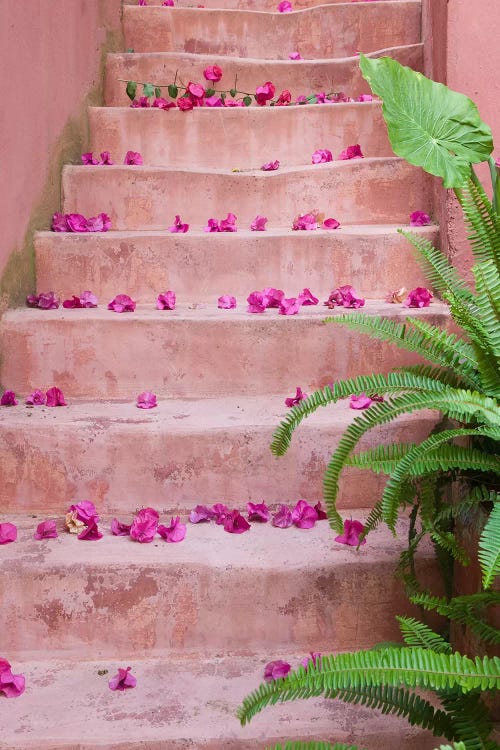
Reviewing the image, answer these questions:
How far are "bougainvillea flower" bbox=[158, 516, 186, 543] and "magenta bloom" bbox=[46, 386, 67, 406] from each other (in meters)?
0.46

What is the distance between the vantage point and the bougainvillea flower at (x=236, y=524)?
1.71 metres

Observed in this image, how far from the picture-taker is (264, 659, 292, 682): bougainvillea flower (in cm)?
148

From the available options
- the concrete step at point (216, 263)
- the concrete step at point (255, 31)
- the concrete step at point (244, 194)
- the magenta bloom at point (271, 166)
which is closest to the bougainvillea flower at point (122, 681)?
the concrete step at point (216, 263)

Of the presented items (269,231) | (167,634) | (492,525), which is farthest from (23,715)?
(269,231)

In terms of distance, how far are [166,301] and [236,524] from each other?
710 mm

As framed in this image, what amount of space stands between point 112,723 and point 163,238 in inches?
52.2

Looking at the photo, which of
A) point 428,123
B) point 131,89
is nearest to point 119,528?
point 428,123

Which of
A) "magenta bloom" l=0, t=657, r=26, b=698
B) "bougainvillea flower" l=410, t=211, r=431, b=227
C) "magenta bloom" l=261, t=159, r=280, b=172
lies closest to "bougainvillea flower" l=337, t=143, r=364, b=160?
"magenta bloom" l=261, t=159, r=280, b=172

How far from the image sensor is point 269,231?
242 centimetres

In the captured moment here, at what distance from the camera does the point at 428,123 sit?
4.68ft

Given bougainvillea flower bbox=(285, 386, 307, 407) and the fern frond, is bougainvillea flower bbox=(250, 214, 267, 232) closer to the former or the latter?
bougainvillea flower bbox=(285, 386, 307, 407)

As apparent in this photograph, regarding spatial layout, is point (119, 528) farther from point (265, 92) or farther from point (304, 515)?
point (265, 92)

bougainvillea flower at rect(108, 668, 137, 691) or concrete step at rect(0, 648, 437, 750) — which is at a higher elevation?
bougainvillea flower at rect(108, 668, 137, 691)

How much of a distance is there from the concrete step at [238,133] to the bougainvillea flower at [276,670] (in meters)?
1.70
